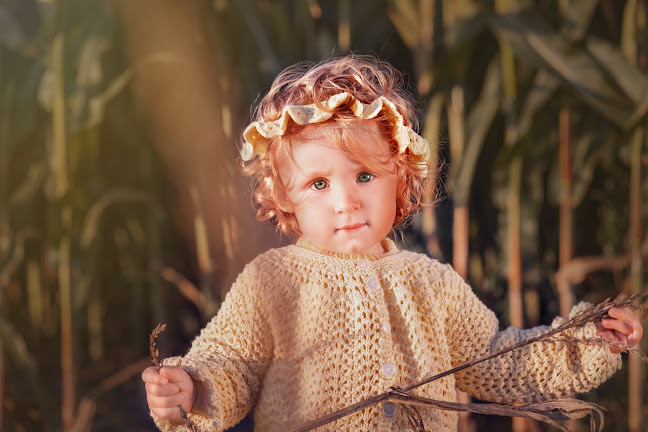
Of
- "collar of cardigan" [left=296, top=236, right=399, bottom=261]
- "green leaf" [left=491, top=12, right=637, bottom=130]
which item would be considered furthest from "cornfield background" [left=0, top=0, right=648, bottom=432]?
"collar of cardigan" [left=296, top=236, right=399, bottom=261]

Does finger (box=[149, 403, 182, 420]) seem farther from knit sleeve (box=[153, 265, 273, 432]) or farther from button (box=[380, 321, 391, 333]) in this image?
button (box=[380, 321, 391, 333])

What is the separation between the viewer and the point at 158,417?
0.55 m

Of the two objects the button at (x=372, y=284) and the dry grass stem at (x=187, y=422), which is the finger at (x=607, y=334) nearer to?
the button at (x=372, y=284)

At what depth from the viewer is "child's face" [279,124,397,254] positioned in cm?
60

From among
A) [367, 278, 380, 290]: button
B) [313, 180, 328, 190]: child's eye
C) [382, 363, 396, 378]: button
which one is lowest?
[382, 363, 396, 378]: button

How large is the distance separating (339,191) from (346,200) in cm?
1

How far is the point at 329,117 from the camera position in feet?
1.97

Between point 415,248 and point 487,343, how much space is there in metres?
0.33

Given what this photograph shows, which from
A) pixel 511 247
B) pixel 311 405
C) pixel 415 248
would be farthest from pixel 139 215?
pixel 311 405

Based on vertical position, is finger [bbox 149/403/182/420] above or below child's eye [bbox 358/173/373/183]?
below

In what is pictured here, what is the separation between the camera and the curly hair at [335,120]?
2.00ft

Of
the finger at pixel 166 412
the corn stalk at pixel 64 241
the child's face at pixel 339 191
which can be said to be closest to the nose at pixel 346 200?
the child's face at pixel 339 191

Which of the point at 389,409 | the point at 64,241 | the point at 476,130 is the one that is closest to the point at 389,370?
the point at 389,409

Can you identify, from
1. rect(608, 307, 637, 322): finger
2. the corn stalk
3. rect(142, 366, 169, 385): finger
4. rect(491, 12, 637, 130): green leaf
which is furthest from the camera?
the corn stalk
